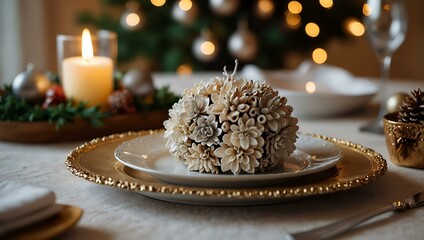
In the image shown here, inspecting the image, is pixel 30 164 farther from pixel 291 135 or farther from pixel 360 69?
pixel 360 69

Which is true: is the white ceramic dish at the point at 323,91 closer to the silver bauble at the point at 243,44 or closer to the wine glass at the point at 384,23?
the wine glass at the point at 384,23

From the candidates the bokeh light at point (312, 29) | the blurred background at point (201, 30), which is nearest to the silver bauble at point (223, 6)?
the blurred background at point (201, 30)

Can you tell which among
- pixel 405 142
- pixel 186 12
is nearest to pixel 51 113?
pixel 405 142

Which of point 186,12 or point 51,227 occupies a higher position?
point 186,12

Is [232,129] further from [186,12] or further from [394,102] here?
[186,12]

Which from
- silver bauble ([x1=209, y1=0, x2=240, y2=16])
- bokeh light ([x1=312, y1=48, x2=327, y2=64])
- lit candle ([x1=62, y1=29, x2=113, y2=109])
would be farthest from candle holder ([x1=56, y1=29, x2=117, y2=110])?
bokeh light ([x1=312, y1=48, x2=327, y2=64])

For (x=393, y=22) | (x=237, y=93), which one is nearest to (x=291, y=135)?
(x=237, y=93)
